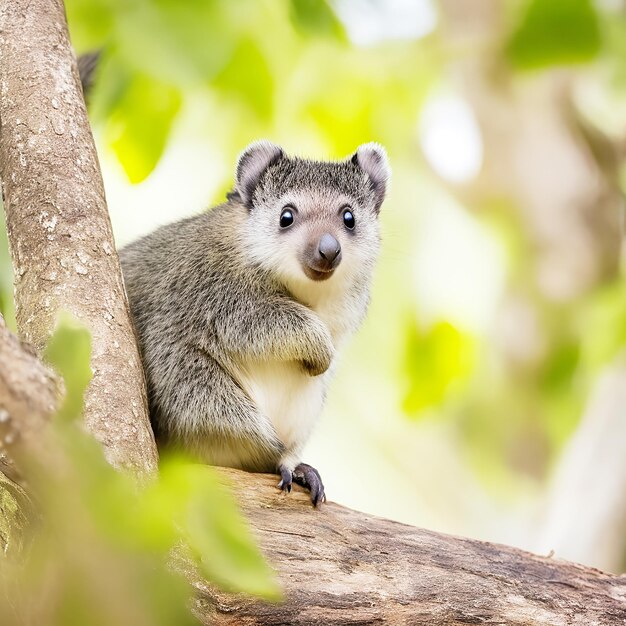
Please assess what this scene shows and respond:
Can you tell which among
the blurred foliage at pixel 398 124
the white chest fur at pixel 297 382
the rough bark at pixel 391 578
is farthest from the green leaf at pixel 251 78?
the rough bark at pixel 391 578

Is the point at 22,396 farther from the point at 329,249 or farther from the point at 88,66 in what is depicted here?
the point at 88,66

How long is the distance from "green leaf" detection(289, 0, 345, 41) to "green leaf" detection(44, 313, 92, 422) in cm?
248

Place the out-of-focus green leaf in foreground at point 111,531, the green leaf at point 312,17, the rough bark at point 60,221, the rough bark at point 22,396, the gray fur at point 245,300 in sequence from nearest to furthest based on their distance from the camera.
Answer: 1. the out-of-focus green leaf in foreground at point 111,531
2. the rough bark at point 22,396
3. the rough bark at point 60,221
4. the green leaf at point 312,17
5. the gray fur at point 245,300

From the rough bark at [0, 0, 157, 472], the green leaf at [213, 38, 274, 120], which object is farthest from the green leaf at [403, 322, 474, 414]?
the rough bark at [0, 0, 157, 472]

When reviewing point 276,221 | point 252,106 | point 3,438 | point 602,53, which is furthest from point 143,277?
point 3,438

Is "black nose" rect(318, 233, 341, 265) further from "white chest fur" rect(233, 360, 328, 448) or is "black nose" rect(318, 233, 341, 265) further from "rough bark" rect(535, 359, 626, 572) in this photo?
"rough bark" rect(535, 359, 626, 572)

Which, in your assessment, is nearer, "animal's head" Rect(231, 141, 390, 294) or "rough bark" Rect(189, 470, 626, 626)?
"rough bark" Rect(189, 470, 626, 626)

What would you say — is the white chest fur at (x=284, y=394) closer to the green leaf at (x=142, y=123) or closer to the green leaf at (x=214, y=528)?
the green leaf at (x=142, y=123)

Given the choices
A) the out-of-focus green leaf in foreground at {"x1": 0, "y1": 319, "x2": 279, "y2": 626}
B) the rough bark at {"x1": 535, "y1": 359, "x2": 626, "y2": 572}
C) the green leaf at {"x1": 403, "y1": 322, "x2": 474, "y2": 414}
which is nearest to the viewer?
the out-of-focus green leaf in foreground at {"x1": 0, "y1": 319, "x2": 279, "y2": 626}

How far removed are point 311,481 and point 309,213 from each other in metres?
1.22

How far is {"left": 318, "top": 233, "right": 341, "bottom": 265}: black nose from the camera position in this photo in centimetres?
381

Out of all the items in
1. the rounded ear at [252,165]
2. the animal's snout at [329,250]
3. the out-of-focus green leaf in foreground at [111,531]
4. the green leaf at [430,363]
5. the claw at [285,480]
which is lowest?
the out-of-focus green leaf in foreground at [111,531]

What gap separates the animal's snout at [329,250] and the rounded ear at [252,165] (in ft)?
1.97

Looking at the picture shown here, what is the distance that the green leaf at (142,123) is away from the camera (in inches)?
160
